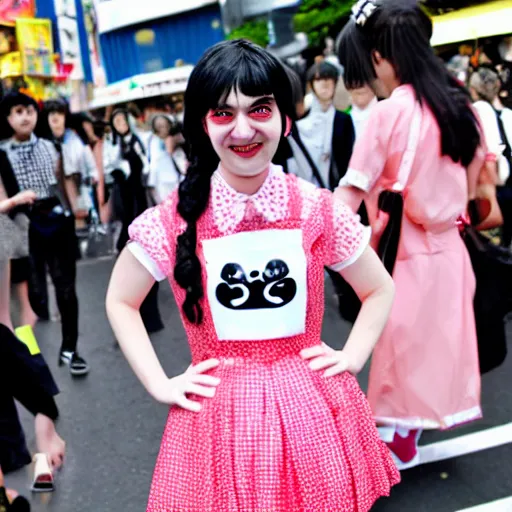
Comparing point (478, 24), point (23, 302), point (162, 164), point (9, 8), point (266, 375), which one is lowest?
point (23, 302)

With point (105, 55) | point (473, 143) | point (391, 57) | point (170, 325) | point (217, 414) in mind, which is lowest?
point (170, 325)

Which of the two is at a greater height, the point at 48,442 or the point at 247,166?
the point at 247,166

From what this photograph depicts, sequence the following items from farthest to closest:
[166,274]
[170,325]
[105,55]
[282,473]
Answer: [105,55] < [170,325] < [166,274] < [282,473]

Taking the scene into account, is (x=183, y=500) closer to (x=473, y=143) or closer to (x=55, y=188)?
(x=473, y=143)

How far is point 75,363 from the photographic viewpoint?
16.0 feet

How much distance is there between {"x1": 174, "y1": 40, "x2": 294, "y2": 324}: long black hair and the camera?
1.64 meters

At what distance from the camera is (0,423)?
2.30 meters

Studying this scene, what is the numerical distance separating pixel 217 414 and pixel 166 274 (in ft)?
1.15

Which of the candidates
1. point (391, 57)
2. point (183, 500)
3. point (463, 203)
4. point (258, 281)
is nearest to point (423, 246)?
point (463, 203)

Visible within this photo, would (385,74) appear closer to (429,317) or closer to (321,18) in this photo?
(429,317)

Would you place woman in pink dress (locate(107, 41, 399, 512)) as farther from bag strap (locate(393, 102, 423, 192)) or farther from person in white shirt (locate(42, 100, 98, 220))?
person in white shirt (locate(42, 100, 98, 220))

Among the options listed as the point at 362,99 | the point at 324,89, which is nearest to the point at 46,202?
the point at 324,89

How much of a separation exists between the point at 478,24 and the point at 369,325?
11.7 meters

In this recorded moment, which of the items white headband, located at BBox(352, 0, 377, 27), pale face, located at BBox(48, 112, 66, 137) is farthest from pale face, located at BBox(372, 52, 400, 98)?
pale face, located at BBox(48, 112, 66, 137)
